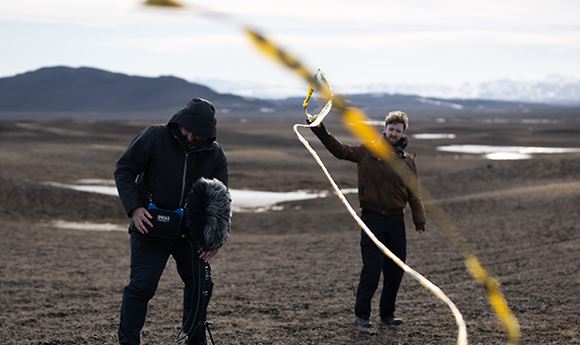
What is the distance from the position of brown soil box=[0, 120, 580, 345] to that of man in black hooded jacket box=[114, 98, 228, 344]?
4.71 feet

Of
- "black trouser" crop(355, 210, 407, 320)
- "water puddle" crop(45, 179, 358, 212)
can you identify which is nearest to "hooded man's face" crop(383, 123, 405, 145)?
"black trouser" crop(355, 210, 407, 320)

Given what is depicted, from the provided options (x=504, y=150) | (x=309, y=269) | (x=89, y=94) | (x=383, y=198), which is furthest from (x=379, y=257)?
(x=89, y=94)

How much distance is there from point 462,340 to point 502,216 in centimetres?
1254

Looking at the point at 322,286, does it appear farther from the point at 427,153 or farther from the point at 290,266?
the point at 427,153

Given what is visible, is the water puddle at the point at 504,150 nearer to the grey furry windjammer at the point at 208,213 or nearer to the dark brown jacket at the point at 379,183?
the dark brown jacket at the point at 379,183

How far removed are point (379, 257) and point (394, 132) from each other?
1.05 meters

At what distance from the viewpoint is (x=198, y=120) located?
4.71 m

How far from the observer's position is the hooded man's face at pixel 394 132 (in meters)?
5.87

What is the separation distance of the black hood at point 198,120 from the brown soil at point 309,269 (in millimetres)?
2139

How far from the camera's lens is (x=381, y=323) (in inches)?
261

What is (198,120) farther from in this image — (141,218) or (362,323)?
(362,323)

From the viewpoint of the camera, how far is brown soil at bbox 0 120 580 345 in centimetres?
655

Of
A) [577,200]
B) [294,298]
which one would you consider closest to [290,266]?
[294,298]

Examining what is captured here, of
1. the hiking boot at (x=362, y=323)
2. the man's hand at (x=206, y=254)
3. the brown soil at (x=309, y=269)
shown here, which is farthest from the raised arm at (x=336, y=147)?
the brown soil at (x=309, y=269)
